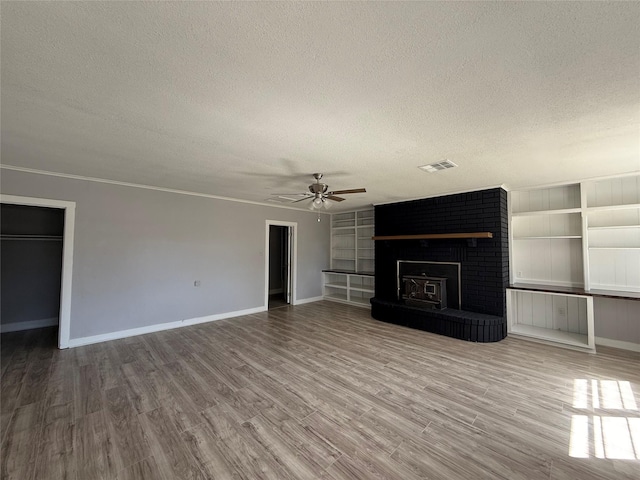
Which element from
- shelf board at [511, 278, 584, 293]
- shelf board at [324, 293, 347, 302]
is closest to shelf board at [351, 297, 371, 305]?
shelf board at [324, 293, 347, 302]

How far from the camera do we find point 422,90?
5.73 ft

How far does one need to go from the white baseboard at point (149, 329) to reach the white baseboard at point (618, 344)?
6082 millimetres

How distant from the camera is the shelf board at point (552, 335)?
150 inches

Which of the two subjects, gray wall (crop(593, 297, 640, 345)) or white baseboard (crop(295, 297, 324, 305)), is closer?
gray wall (crop(593, 297, 640, 345))

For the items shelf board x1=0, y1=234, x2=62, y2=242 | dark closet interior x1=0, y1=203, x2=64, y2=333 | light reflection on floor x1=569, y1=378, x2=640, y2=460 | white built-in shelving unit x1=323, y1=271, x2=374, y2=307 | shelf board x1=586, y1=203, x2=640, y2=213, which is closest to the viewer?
light reflection on floor x1=569, y1=378, x2=640, y2=460

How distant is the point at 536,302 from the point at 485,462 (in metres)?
3.79

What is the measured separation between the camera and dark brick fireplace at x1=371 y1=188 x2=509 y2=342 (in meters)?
4.33

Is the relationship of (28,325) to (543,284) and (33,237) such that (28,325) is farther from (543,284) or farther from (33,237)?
(543,284)

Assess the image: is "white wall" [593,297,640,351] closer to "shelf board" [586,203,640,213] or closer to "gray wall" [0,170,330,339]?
"shelf board" [586,203,640,213]

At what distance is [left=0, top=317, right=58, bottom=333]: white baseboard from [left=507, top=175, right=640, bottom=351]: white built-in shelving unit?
8.33m

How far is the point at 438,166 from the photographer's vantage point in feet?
10.8

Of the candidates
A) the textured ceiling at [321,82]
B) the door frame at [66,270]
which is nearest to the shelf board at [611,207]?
the textured ceiling at [321,82]

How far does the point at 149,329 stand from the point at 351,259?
4.95 metres

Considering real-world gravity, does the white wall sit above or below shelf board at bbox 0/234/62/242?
below
